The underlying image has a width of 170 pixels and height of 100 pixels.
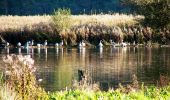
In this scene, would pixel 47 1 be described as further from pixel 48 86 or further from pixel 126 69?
pixel 48 86

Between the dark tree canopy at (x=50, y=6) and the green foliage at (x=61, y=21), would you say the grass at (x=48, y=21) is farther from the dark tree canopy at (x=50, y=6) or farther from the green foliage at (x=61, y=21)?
the dark tree canopy at (x=50, y=6)

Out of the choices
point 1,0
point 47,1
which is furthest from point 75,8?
point 1,0

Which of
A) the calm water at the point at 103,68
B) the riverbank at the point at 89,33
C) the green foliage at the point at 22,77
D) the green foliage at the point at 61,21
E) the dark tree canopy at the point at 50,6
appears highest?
the dark tree canopy at the point at 50,6

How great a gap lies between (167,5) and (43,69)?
16.5 metres

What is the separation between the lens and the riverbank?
2502 inches

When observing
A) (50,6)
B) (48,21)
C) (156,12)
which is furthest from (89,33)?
(50,6)

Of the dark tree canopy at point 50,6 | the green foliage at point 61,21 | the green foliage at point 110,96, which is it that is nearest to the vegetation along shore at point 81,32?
the green foliage at point 61,21

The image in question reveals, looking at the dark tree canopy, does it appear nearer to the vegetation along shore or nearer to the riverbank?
the riverbank

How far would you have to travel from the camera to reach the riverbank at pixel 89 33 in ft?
209

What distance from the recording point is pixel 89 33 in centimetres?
6456

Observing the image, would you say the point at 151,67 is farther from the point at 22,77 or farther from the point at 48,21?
the point at 48,21

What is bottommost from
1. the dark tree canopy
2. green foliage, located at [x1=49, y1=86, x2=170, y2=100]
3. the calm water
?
the calm water

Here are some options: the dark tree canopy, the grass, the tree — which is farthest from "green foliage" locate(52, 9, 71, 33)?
the dark tree canopy

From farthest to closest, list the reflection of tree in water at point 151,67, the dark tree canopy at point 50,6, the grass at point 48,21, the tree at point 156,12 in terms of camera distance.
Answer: the dark tree canopy at point 50,6 < the grass at point 48,21 < the tree at point 156,12 < the reflection of tree in water at point 151,67
